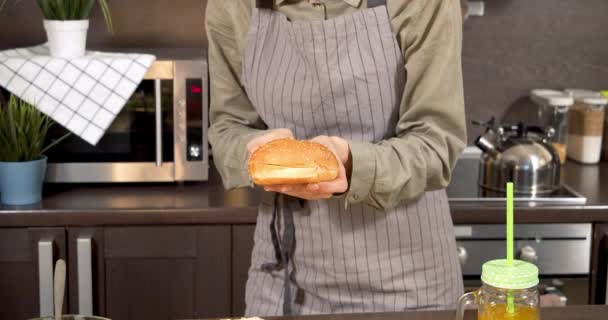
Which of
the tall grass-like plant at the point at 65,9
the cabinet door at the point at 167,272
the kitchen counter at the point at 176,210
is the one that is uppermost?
the tall grass-like plant at the point at 65,9

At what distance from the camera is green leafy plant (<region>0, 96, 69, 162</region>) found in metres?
2.34

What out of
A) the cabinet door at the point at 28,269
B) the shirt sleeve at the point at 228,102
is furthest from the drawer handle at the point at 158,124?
the shirt sleeve at the point at 228,102

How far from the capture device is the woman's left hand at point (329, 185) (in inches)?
54.6

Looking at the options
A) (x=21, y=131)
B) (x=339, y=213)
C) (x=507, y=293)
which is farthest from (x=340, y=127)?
(x=21, y=131)

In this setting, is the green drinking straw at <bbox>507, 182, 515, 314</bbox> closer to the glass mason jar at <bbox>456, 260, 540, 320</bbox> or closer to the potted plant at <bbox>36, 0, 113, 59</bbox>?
the glass mason jar at <bbox>456, 260, 540, 320</bbox>

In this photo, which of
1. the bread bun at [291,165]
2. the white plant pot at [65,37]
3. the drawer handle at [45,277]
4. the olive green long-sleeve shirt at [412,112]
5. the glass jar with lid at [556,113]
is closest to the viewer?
the bread bun at [291,165]

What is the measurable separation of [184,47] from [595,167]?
3.99 ft

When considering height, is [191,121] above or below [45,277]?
above

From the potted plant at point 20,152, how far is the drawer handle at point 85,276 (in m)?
0.18

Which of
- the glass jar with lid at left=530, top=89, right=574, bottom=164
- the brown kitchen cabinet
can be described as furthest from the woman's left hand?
the glass jar with lid at left=530, top=89, right=574, bottom=164

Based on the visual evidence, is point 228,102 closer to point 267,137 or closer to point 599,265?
point 267,137

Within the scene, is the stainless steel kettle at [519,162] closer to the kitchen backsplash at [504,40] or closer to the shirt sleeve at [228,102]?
the kitchen backsplash at [504,40]

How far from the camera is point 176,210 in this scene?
2.33 metres

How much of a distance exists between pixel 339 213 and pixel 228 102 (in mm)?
284
